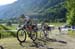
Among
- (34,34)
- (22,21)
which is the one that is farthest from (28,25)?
(34,34)

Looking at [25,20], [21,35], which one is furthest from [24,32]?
[25,20]

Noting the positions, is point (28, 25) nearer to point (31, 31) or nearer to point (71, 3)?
point (31, 31)

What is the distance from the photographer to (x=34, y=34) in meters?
21.2

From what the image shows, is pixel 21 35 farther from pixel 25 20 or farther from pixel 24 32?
pixel 25 20

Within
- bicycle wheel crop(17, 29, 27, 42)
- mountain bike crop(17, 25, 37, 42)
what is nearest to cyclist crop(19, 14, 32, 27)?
mountain bike crop(17, 25, 37, 42)

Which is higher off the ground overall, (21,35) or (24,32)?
(24,32)

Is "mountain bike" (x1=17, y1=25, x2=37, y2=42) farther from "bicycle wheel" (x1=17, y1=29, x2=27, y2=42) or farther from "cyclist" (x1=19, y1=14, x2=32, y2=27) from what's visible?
"cyclist" (x1=19, y1=14, x2=32, y2=27)

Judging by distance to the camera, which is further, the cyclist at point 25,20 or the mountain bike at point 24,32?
the cyclist at point 25,20

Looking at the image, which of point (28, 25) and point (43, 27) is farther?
point (43, 27)

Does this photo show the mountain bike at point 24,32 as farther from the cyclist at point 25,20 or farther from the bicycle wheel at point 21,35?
the cyclist at point 25,20

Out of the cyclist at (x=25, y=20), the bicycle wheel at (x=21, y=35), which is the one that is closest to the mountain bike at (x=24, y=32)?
the bicycle wheel at (x=21, y=35)

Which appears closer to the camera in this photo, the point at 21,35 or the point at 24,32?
the point at 21,35

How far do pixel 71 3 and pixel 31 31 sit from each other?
165 ft

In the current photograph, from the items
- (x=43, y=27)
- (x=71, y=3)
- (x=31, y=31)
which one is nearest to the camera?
(x=31, y=31)
